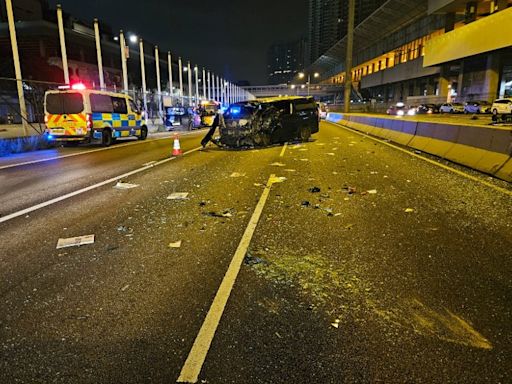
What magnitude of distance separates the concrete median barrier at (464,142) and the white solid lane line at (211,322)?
6.28 metres

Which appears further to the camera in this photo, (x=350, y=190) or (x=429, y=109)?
(x=429, y=109)

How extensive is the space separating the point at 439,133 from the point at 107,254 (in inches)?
421

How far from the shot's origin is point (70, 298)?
3.43 m

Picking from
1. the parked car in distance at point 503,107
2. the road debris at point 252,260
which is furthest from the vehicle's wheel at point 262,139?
the parked car in distance at point 503,107

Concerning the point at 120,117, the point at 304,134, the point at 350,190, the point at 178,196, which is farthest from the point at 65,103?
the point at 350,190

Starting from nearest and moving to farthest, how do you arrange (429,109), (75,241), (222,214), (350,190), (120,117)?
1. (75,241)
2. (222,214)
3. (350,190)
4. (120,117)
5. (429,109)

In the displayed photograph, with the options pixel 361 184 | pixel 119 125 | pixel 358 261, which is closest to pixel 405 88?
pixel 119 125

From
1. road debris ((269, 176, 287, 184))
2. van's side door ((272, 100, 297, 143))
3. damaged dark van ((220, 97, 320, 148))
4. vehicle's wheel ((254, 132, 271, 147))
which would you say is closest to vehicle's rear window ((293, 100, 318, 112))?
damaged dark van ((220, 97, 320, 148))

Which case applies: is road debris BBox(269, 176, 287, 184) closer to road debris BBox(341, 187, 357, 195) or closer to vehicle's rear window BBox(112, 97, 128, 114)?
road debris BBox(341, 187, 357, 195)

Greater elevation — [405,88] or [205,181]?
[405,88]

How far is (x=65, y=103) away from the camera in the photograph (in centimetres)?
1538

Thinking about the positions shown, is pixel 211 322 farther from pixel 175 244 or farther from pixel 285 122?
pixel 285 122

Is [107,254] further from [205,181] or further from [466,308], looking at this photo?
[205,181]

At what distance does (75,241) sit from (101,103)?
12.6 metres
